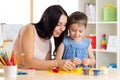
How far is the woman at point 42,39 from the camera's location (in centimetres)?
197

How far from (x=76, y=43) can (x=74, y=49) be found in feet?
0.19

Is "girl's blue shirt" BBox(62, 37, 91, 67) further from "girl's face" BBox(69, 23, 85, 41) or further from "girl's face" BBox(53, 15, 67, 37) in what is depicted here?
"girl's face" BBox(53, 15, 67, 37)

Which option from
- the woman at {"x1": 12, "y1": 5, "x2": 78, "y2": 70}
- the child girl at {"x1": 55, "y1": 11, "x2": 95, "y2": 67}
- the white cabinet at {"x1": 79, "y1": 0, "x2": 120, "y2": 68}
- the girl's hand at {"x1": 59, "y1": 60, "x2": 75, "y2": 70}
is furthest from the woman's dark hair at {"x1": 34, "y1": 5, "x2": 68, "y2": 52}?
the white cabinet at {"x1": 79, "y1": 0, "x2": 120, "y2": 68}

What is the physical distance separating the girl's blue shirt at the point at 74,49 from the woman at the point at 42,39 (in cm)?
10

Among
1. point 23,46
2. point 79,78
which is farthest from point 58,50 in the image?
point 79,78

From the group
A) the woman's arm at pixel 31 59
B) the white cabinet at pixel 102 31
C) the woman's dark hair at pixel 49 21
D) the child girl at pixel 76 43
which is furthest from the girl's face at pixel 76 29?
the white cabinet at pixel 102 31

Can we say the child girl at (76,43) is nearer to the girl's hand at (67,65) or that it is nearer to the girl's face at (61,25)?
the girl's face at (61,25)

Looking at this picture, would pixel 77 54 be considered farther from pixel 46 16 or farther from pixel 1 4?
pixel 1 4

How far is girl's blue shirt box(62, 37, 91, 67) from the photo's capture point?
2357 millimetres

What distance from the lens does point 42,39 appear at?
2246 mm

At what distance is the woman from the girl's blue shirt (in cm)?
10

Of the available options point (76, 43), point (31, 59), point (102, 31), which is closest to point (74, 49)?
point (76, 43)

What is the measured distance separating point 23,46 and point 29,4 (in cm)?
281

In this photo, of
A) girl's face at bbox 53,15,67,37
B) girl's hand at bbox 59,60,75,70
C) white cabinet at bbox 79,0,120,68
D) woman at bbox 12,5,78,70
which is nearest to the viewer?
girl's hand at bbox 59,60,75,70
